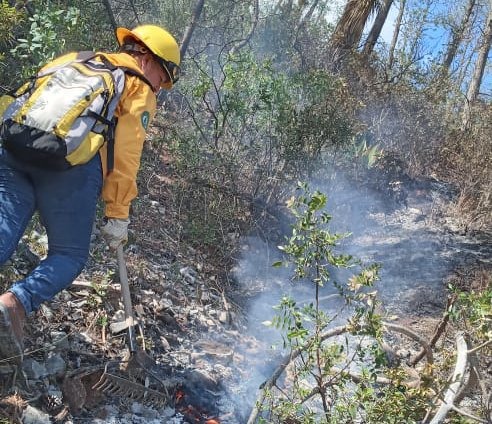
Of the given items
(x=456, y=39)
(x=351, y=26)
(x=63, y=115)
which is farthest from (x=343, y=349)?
(x=456, y=39)

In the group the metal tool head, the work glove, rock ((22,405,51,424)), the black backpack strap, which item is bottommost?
rock ((22,405,51,424))

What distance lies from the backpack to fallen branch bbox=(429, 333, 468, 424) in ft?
5.71

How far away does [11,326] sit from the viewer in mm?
2158

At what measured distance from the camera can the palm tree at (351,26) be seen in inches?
290

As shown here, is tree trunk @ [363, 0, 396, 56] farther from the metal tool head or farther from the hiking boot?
the hiking boot

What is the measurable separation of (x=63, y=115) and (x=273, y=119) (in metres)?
3.26

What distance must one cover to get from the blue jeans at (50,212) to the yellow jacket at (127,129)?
0.12 m

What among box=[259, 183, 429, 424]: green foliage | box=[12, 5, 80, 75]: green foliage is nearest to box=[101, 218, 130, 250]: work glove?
box=[259, 183, 429, 424]: green foliage

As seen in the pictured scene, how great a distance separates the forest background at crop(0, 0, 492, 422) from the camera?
482 centimetres

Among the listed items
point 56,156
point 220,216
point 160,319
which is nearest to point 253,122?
point 220,216

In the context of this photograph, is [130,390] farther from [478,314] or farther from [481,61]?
[481,61]

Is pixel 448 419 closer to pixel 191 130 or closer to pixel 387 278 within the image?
pixel 387 278

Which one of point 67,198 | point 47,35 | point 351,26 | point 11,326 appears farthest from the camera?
point 351,26

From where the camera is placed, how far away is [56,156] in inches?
89.0
